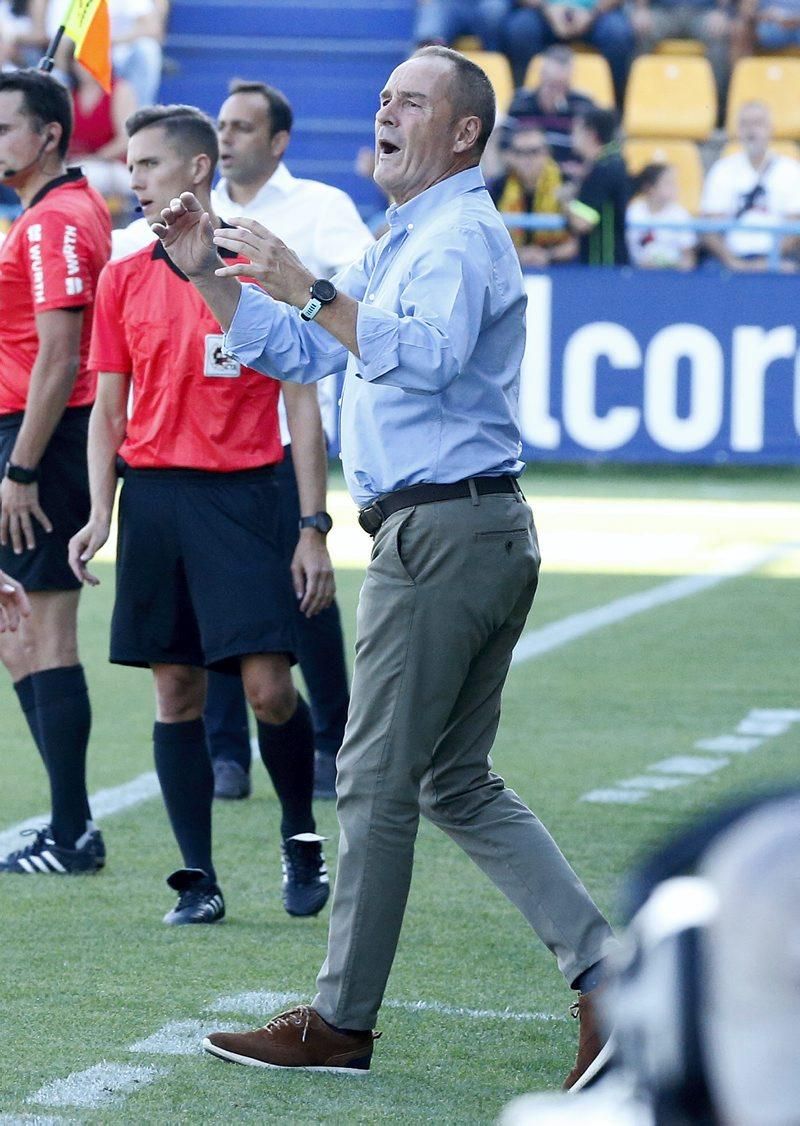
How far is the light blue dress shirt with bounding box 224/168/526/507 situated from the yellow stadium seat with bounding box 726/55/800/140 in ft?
54.9

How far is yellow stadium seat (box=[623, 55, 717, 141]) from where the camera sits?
1997 cm

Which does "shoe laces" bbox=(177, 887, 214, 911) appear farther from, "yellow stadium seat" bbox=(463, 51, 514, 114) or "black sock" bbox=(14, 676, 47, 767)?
"yellow stadium seat" bbox=(463, 51, 514, 114)

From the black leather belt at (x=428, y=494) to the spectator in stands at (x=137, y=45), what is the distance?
642 inches

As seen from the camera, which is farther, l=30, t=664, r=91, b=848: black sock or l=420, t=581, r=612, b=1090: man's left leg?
l=30, t=664, r=91, b=848: black sock

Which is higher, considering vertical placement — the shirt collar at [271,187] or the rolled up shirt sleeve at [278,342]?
the shirt collar at [271,187]

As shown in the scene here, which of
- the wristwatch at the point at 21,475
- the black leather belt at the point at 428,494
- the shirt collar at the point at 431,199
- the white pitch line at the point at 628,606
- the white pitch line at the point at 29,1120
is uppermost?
the shirt collar at the point at 431,199

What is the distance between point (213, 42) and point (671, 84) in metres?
5.03

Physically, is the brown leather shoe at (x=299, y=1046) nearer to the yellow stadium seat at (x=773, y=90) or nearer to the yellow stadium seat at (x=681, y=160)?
the yellow stadium seat at (x=681, y=160)

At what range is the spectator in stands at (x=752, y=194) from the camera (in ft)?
55.3

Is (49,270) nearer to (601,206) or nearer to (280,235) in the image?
(280,235)

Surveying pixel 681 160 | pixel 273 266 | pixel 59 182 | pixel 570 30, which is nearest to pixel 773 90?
pixel 681 160

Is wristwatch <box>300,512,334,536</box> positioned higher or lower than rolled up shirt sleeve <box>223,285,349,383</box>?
lower

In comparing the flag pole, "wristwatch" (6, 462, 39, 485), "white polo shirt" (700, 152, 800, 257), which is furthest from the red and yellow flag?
"white polo shirt" (700, 152, 800, 257)

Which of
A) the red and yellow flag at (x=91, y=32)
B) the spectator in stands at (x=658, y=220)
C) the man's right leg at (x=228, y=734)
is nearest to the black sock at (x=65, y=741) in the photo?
the man's right leg at (x=228, y=734)
